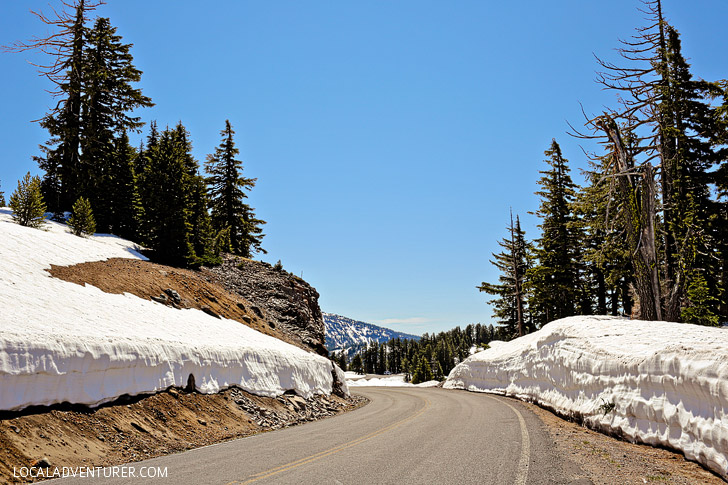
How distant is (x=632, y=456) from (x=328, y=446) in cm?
616

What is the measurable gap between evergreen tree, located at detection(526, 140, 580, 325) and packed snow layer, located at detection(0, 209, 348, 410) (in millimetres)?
21038

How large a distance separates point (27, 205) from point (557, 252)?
3459 cm

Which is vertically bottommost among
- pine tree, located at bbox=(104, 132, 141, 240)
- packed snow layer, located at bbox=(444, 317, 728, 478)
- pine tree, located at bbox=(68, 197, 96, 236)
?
packed snow layer, located at bbox=(444, 317, 728, 478)

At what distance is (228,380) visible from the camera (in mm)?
14516

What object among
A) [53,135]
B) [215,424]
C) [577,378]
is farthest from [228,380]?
[53,135]

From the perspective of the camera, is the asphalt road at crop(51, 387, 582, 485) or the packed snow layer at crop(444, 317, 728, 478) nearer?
the asphalt road at crop(51, 387, 582, 485)

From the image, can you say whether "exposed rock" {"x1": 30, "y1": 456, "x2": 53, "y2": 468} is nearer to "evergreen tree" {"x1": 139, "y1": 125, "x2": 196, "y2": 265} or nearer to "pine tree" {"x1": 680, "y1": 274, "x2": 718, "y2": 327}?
"evergreen tree" {"x1": 139, "y1": 125, "x2": 196, "y2": 265}

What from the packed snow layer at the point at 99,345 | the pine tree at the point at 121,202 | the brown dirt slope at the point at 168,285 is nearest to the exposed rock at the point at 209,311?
the brown dirt slope at the point at 168,285

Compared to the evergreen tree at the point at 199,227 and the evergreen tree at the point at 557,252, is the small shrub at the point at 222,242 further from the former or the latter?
the evergreen tree at the point at 557,252

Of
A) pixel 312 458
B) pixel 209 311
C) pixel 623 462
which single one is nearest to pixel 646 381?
pixel 623 462

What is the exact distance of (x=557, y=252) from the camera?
108ft

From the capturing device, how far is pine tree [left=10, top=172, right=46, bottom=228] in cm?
2042

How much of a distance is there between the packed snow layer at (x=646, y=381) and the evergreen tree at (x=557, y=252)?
1702 centimetres

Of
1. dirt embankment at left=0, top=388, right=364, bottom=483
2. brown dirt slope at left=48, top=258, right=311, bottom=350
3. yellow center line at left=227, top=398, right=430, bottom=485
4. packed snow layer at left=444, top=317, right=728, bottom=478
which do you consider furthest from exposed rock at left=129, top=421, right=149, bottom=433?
packed snow layer at left=444, top=317, right=728, bottom=478
